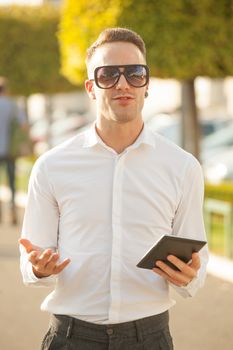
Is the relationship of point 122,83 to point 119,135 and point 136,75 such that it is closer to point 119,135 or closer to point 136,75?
point 136,75

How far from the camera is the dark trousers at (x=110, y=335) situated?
3.14 metres

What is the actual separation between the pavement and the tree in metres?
3.69

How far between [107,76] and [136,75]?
100 mm

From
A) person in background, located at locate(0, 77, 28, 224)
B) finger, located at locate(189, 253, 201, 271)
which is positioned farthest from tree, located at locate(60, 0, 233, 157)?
finger, located at locate(189, 253, 201, 271)

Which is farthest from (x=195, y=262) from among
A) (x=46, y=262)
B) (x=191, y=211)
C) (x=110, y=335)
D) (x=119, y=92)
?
(x=119, y=92)

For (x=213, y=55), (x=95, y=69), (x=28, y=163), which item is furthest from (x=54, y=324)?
(x=28, y=163)

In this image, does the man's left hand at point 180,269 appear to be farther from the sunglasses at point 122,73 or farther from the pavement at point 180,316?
the pavement at point 180,316

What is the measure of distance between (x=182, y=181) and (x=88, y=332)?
2.03 ft

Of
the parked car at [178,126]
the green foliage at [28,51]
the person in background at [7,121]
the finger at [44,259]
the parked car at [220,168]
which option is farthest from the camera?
the parked car at [178,126]

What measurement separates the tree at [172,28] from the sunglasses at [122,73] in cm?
832

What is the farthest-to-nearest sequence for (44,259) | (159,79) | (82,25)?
(159,79), (82,25), (44,259)

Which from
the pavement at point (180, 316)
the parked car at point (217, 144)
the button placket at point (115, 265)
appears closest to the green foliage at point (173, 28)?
the pavement at point (180, 316)

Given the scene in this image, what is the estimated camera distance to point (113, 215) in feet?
10.4

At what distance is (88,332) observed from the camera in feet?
10.4
